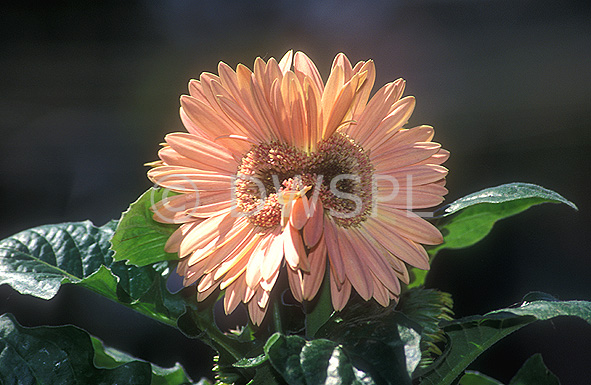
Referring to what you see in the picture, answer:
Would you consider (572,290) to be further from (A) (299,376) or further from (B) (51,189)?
(B) (51,189)

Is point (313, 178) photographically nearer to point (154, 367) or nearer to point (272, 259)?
point (272, 259)

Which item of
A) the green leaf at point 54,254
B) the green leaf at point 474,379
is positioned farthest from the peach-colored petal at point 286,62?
the green leaf at point 474,379

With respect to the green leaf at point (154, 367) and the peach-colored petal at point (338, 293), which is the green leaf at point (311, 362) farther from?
the green leaf at point (154, 367)

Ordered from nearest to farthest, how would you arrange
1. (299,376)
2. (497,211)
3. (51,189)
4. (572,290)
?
(299,376) → (497,211) → (572,290) → (51,189)

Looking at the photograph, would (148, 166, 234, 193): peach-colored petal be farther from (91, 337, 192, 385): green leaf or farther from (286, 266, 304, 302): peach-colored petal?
(91, 337, 192, 385): green leaf

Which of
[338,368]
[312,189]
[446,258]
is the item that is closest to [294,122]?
[312,189]

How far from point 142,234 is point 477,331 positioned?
0.24 metres

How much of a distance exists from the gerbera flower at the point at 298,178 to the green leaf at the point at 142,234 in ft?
0.06

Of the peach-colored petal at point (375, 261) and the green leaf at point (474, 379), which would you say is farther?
the green leaf at point (474, 379)

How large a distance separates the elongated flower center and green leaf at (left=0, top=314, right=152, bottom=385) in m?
0.17

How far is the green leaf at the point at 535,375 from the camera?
1.53ft

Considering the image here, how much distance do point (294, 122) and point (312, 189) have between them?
0.04 m

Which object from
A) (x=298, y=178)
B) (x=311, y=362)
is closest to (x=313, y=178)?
(x=298, y=178)

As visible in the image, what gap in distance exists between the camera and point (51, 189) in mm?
1585
